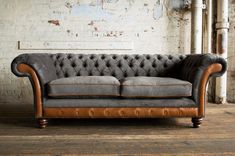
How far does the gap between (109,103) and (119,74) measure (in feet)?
2.26

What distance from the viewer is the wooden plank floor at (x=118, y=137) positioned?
6.13ft

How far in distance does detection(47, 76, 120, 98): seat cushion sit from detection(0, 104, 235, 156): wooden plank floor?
335 millimetres

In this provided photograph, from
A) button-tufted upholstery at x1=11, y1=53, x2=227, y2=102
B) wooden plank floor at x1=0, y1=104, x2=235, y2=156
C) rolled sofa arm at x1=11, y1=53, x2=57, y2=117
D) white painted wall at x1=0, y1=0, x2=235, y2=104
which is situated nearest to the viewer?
wooden plank floor at x1=0, y1=104, x2=235, y2=156

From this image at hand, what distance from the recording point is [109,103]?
2.50 meters

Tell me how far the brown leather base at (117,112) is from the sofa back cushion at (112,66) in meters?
0.69

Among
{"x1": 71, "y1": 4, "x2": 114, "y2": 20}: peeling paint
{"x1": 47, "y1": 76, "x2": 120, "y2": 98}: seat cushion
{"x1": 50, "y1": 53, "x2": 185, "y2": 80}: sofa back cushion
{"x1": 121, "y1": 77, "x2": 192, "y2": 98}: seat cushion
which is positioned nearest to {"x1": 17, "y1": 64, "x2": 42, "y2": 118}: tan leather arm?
{"x1": 47, "y1": 76, "x2": 120, "y2": 98}: seat cushion

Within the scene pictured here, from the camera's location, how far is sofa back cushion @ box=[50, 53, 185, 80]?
312 cm

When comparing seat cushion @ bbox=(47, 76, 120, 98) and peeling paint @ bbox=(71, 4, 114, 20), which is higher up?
peeling paint @ bbox=(71, 4, 114, 20)

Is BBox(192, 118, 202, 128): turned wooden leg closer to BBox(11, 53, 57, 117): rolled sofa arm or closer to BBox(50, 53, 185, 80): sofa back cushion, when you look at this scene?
BBox(50, 53, 185, 80): sofa back cushion

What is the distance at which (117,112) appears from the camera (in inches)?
98.2

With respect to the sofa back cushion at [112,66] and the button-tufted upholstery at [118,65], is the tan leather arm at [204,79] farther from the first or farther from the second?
the sofa back cushion at [112,66]

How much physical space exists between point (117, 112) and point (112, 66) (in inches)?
31.8

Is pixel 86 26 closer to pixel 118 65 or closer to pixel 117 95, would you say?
pixel 118 65

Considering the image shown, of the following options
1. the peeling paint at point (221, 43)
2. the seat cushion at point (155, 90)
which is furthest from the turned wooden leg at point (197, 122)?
the peeling paint at point (221, 43)
